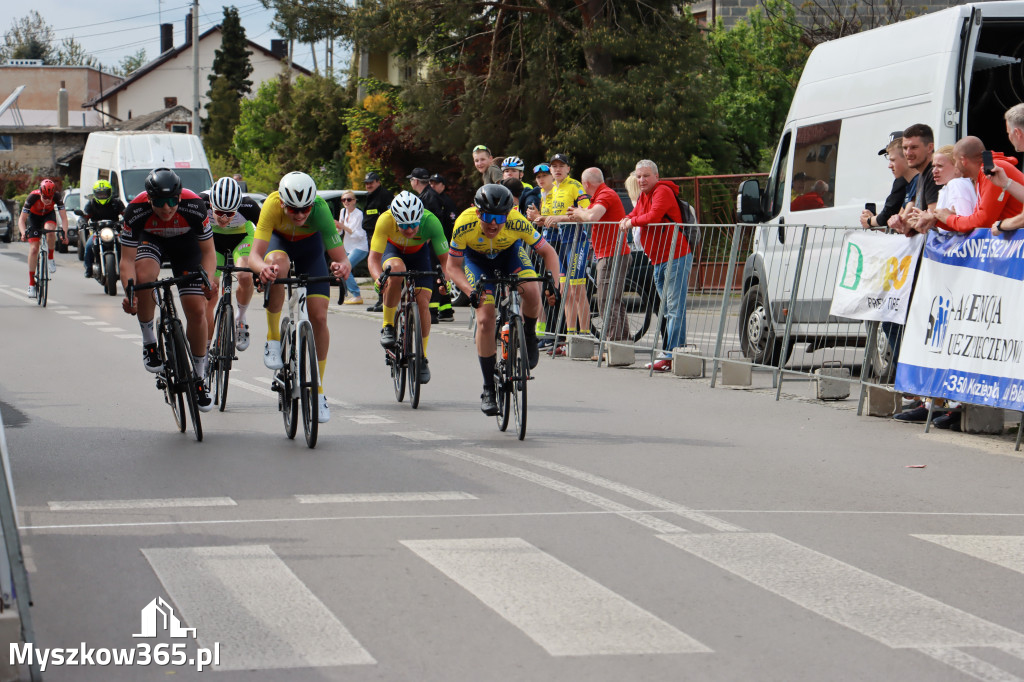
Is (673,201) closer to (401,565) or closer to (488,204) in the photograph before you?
(488,204)

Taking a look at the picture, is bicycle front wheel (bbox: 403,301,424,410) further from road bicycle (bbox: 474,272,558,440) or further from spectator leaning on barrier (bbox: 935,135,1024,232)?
spectator leaning on barrier (bbox: 935,135,1024,232)

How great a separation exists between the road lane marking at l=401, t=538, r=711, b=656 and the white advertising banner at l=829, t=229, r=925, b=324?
5.46 m

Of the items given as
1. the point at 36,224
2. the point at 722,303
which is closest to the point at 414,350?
the point at 722,303

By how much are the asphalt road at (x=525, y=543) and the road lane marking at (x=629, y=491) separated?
0.03 meters

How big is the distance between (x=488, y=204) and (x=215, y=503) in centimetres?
334

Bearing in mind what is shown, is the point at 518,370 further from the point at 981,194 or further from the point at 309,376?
the point at 981,194

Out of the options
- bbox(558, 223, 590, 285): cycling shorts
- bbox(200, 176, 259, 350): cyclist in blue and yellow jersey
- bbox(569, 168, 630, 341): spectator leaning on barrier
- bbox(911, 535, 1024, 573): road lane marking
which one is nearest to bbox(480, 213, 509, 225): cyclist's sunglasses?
bbox(200, 176, 259, 350): cyclist in blue and yellow jersey

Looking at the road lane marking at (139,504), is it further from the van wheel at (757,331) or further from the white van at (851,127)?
the van wheel at (757,331)

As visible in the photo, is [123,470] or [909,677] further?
[123,470]

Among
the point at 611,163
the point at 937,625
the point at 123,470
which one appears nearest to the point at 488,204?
the point at 123,470

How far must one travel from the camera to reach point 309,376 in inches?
376

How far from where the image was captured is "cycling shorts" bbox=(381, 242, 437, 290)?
11922 millimetres

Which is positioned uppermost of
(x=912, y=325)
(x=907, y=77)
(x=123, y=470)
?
(x=907, y=77)

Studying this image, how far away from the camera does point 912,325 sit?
1099 centimetres
